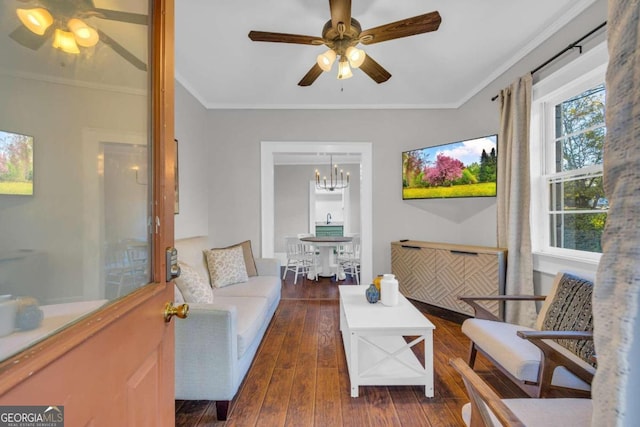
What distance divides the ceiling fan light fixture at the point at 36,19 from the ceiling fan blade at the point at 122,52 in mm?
176

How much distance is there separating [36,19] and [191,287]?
5.28ft

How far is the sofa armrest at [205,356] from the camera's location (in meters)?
1.60

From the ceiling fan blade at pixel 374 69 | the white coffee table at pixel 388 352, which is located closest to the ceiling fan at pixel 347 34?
the ceiling fan blade at pixel 374 69

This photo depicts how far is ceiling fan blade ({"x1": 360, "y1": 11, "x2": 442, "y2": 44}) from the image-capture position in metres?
1.70

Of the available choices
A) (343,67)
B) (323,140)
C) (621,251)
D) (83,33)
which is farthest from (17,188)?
(323,140)

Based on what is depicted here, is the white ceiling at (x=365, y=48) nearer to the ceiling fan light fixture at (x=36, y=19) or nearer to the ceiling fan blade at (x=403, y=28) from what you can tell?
the ceiling fan blade at (x=403, y=28)

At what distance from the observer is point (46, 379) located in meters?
0.47

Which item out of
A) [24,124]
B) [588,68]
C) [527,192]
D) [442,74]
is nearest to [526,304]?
[527,192]

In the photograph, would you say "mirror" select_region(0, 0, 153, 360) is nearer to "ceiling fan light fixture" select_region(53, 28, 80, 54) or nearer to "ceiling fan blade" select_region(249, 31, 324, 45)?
"ceiling fan light fixture" select_region(53, 28, 80, 54)

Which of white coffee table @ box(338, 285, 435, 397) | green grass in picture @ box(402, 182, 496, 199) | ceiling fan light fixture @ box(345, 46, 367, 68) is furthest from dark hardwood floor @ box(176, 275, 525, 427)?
ceiling fan light fixture @ box(345, 46, 367, 68)

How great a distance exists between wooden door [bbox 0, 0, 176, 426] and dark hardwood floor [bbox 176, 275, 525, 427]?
33.8 inches

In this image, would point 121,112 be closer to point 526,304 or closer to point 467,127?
point 526,304

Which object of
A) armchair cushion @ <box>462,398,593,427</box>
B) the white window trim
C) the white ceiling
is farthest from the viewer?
the white ceiling

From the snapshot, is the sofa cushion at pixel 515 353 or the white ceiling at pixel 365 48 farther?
the white ceiling at pixel 365 48
